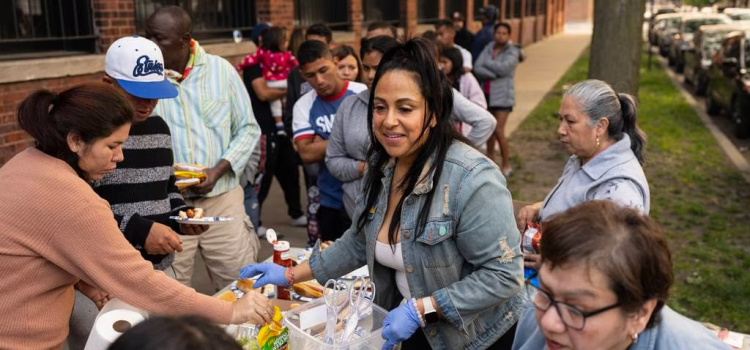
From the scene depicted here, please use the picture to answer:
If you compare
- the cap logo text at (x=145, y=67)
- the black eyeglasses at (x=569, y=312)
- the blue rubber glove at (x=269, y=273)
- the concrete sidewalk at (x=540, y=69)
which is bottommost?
the concrete sidewalk at (x=540, y=69)

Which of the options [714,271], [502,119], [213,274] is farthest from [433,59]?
[502,119]

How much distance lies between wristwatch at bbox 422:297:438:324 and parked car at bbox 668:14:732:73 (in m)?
21.3

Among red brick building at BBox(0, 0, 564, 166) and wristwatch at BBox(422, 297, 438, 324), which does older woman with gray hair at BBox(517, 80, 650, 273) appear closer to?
wristwatch at BBox(422, 297, 438, 324)

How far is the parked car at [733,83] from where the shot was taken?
12.1 m

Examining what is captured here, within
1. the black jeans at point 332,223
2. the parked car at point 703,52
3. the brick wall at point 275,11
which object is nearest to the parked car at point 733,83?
the parked car at point 703,52

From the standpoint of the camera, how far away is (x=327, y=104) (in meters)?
4.83

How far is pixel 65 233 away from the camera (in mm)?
2354

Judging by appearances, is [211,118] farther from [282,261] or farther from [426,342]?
[426,342]

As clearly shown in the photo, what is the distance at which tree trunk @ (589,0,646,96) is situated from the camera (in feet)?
25.7

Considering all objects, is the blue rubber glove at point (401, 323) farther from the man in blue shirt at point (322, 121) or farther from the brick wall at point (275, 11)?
the brick wall at point (275, 11)

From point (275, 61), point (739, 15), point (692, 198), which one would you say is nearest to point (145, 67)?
point (275, 61)

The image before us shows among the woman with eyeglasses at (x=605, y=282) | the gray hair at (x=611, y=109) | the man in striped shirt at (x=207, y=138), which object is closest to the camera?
the woman with eyeglasses at (x=605, y=282)

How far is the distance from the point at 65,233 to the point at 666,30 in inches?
1186

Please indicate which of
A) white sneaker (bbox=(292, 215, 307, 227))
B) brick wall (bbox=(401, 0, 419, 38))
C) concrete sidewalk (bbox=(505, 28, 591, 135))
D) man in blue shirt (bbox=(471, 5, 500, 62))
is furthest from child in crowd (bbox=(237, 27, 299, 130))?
brick wall (bbox=(401, 0, 419, 38))
